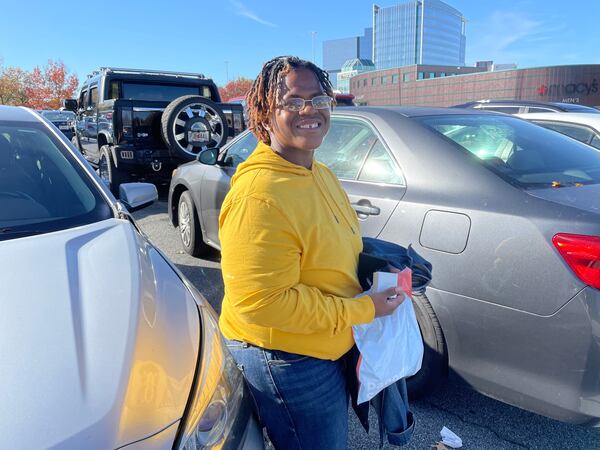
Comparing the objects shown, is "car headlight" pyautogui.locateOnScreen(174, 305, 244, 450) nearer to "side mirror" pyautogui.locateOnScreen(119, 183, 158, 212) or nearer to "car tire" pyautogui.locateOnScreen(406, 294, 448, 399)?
"car tire" pyautogui.locateOnScreen(406, 294, 448, 399)

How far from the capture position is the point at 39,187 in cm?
233

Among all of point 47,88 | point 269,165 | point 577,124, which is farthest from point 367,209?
point 47,88

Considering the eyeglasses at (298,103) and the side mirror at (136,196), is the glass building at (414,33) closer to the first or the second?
the side mirror at (136,196)

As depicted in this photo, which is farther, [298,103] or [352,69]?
[352,69]

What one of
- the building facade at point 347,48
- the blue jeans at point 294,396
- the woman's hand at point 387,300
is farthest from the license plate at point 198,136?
the building facade at point 347,48

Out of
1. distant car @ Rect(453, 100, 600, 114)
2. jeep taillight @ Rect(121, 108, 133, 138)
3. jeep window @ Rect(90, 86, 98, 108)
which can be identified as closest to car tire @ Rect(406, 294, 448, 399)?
distant car @ Rect(453, 100, 600, 114)

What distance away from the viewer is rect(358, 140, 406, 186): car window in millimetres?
2508

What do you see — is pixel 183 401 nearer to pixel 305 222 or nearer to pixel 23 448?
pixel 23 448

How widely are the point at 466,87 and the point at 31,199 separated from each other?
52572mm

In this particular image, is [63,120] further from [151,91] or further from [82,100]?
[151,91]

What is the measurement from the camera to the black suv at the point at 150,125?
22.1 ft

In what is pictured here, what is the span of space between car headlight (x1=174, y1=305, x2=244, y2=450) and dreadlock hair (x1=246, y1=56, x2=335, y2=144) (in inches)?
26.3

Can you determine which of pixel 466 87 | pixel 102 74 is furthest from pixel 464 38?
pixel 102 74

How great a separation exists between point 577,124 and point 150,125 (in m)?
5.81
